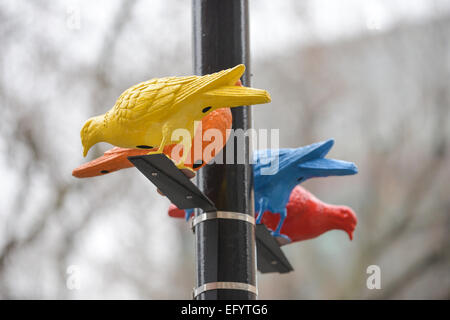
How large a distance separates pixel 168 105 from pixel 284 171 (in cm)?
69

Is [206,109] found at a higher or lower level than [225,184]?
higher

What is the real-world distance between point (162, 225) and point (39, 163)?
1.04 m

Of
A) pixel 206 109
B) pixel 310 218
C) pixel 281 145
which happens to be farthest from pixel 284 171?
pixel 281 145

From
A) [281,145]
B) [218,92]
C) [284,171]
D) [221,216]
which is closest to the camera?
[218,92]

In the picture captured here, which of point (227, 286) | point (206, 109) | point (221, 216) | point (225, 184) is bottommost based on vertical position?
point (227, 286)

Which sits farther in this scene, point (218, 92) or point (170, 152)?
point (170, 152)

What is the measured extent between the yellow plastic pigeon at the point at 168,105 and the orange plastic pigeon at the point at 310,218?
0.81 metres

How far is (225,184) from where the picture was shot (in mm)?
2422

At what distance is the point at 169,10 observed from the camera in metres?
5.86

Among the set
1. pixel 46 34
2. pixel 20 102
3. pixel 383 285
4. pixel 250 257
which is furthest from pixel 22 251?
pixel 250 257

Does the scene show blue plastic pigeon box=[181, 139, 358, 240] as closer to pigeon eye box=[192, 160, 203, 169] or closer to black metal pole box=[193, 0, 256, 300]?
black metal pole box=[193, 0, 256, 300]

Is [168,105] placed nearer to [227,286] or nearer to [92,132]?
[92,132]

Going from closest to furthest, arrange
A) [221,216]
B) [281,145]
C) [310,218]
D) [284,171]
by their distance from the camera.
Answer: [221,216] < [284,171] < [310,218] < [281,145]

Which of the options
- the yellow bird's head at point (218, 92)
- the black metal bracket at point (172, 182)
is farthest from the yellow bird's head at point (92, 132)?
the yellow bird's head at point (218, 92)
